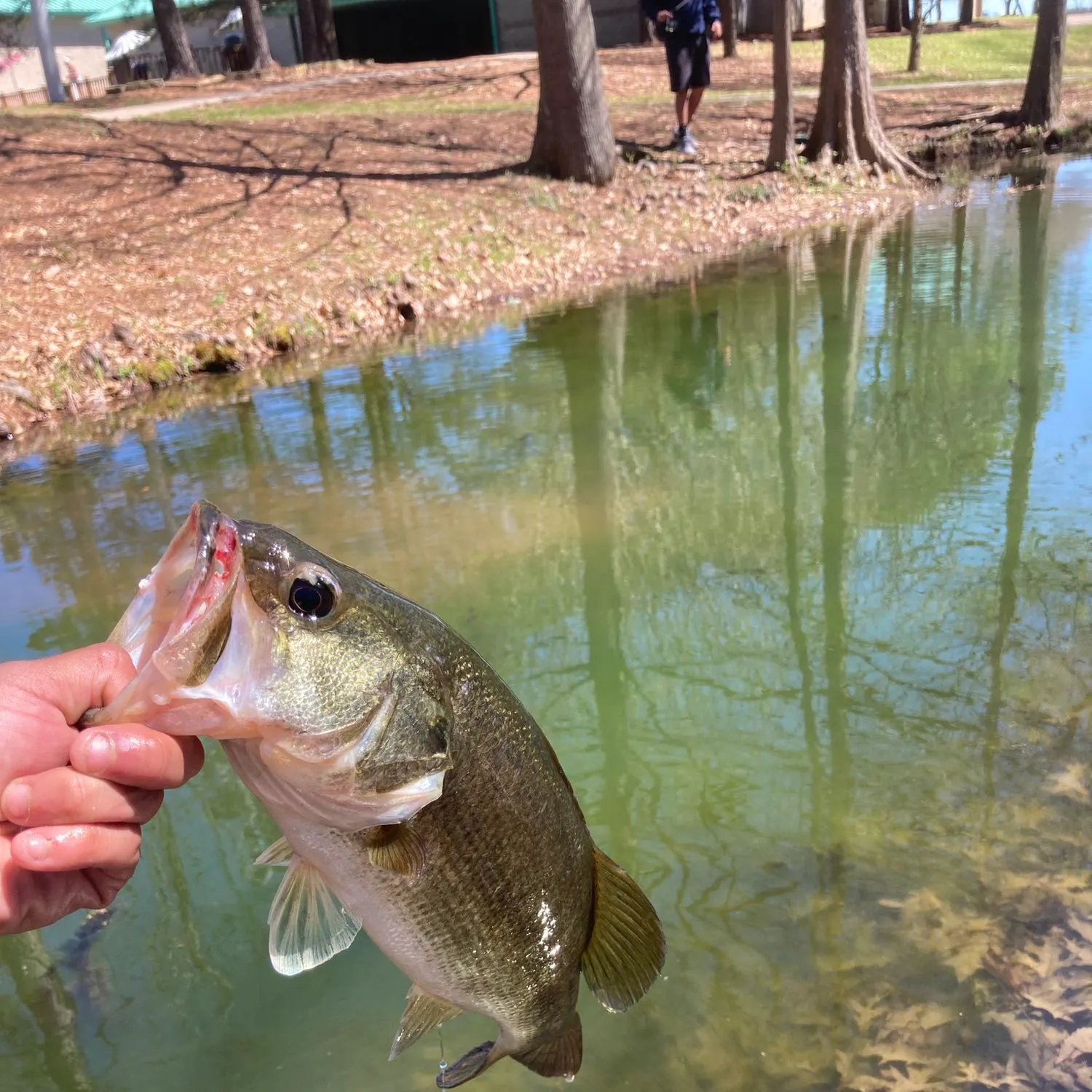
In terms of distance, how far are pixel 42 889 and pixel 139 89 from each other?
2493 centimetres

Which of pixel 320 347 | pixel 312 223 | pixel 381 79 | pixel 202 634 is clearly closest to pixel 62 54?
pixel 381 79

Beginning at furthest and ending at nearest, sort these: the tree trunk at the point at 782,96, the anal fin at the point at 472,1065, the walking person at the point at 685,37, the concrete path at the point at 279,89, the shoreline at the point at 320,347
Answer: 1. the concrete path at the point at 279,89
2. the walking person at the point at 685,37
3. the tree trunk at the point at 782,96
4. the shoreline at the point at 320,347
5. the anal fin at the point at 472,1065

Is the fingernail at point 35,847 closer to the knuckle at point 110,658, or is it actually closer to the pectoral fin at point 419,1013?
the knuckle at point 110,658

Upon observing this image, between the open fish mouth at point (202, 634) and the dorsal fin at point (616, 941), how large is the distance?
2.71ft

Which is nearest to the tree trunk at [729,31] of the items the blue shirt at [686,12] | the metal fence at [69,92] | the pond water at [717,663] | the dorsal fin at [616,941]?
the blue shirt at [686,12]

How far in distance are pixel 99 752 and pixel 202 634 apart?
1.05 feet

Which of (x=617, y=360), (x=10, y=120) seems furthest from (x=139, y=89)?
(x=617, y=360)


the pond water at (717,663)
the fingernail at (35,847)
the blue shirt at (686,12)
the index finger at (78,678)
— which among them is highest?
the blue shirt at (686,12)

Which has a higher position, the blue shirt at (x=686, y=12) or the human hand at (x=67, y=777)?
the blue shirt at (x=686, y=12)

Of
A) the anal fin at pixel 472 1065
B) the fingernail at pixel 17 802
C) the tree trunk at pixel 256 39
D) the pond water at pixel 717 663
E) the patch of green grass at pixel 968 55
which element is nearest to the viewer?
the fingernail at pixel 17 802

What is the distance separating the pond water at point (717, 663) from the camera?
117 inches

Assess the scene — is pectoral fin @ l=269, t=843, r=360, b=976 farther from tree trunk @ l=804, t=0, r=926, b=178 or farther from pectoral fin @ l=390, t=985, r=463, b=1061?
tree trunk @ l=804, t=0, r=926, b=178

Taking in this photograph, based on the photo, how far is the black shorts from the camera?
14.6 m

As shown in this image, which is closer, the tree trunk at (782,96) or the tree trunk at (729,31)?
the tree trunk at (782,96)
